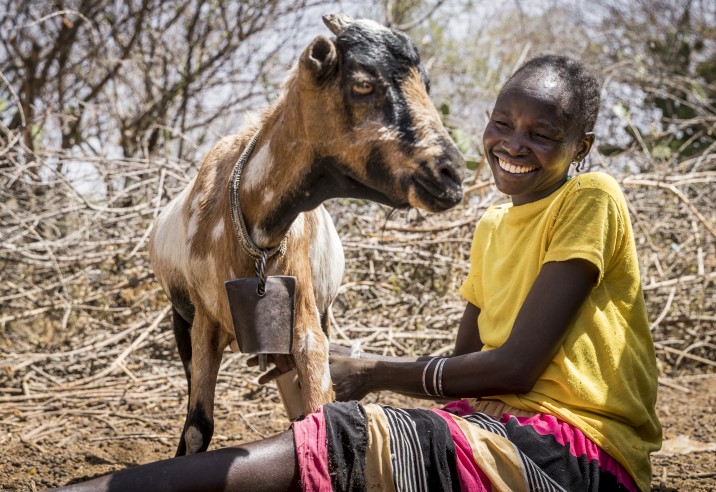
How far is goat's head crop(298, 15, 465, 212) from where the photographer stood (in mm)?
2033

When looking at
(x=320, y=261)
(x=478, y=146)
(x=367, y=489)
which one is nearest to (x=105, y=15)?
(x=478, y=146)

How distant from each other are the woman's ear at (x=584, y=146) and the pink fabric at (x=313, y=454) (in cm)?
109

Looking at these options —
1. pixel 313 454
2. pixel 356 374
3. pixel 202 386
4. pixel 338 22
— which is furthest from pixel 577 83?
pixel 202 386

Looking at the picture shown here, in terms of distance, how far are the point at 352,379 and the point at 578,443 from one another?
2.29 feet

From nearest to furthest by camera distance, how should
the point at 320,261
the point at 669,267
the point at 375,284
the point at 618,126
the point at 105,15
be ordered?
1. the point at 320,261
2. the point at 375,284
3. the point at 669,267
4. the point at 105,15
5. the point at 618,126

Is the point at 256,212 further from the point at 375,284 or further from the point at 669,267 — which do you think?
the point at 669,267

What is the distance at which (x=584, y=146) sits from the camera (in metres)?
2.32

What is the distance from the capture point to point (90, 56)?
6.56m

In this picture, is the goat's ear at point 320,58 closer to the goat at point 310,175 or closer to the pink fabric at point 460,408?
the goat at point 310,175

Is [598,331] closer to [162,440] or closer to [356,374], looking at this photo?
[356,374]

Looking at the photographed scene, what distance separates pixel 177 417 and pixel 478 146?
3786 millimetres

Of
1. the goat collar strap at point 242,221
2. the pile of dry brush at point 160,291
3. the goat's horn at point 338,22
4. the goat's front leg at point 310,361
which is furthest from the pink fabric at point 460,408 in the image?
the pile of dry brush at point 160,291

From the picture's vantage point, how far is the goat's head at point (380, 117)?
80.0 inches

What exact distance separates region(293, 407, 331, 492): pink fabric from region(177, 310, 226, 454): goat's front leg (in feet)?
2.91
